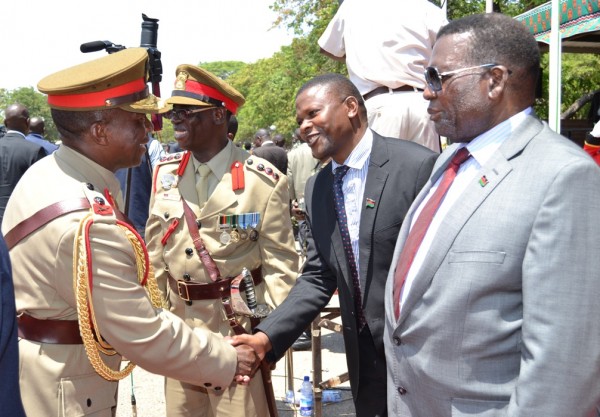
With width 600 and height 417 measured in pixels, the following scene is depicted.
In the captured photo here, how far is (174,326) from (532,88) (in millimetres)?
1776

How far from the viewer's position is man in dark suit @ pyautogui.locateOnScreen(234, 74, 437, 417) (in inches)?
118

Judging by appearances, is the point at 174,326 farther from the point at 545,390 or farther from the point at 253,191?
the point at 545,390

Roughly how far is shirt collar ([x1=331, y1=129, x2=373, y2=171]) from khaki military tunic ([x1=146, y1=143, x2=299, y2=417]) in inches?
33.9

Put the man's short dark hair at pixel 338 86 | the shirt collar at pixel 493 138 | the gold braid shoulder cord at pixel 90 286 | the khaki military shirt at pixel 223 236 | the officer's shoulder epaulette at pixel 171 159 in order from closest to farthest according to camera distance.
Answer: the shirt collar at pixel 493 138 → the gold braid shoulder cord at pixel 90 286 → the man's short dark hair at pixel 338 86 → the khaki military shirt at pixel 223 236 → the officer's shoulder epaulette at pixel 171 159

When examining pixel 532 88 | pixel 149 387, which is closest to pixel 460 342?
pixel 532 88

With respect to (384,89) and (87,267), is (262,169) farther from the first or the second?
(87,267)

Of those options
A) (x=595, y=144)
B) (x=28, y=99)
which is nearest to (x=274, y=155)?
(x=595, y=144)

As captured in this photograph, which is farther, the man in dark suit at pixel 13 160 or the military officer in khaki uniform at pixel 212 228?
the man in dark suit at pixel 13 160

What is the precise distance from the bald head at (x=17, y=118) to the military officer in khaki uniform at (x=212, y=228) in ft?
19.5

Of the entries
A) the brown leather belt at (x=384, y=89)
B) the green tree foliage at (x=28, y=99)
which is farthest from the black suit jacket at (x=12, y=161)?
the green tree foliage at (x=28, y=99)

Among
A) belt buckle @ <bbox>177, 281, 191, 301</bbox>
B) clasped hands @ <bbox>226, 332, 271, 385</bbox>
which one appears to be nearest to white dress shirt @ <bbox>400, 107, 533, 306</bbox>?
clasped hands @ <bbox>226, 332, 271, 385</bbox>

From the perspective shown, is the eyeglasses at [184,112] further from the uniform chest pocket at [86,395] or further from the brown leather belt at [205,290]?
the uniform chest pocket at [86,395]

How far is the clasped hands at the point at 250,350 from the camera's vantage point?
3.27 m

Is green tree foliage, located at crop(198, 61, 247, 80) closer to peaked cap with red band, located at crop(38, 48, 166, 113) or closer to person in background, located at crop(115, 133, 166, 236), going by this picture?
person in background, located at crop(115, 133, 166, 236)
